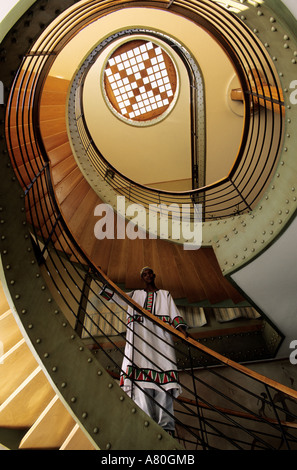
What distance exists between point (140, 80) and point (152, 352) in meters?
7.91

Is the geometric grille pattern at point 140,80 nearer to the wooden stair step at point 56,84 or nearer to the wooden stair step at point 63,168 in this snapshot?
the wooden stair step at point 56,84

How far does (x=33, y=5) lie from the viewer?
2092mm

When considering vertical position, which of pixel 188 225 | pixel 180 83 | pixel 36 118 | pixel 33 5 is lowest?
pixel 188 225

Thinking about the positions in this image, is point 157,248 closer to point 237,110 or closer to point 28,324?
point 28,324

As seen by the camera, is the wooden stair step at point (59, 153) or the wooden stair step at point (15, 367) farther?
the wooden stair step at point (59, 153)

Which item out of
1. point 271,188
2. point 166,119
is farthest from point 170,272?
point 166,119

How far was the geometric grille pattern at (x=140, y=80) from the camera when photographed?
7.98 meters

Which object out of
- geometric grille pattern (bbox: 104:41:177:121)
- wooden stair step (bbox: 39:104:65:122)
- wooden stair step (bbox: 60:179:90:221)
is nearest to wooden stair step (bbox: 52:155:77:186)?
wooden stair step (bbox: 60:179:90:221)

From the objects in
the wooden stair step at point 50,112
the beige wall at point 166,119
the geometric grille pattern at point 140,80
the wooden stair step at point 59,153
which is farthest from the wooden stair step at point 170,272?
the geometric grille pattern at point 140,80

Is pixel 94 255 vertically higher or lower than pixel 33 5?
lower

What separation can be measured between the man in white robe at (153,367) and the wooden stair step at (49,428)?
56cm

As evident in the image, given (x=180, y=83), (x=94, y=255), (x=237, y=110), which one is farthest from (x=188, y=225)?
(x=180, y=83)

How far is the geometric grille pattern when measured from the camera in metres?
7.98

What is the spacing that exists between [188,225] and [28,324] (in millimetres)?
3015
